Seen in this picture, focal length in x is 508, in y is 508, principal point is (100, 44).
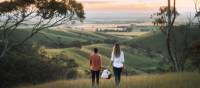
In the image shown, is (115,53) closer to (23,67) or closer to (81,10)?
(81,10)

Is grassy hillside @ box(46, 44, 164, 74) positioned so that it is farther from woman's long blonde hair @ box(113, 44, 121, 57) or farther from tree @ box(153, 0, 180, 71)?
woman's long blonde hair @ box(113, 44, 121, 57)

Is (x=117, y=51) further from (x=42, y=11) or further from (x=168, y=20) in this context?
(x=168, y=20)

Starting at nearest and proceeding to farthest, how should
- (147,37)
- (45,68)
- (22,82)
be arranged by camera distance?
(22,82), (45,68), (147,37)

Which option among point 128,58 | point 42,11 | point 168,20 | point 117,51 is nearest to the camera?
point 117,51

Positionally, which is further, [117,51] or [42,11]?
[42,11]

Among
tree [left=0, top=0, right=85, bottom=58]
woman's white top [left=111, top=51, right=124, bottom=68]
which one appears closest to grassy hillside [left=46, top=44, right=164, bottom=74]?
tree [left=0, top=0, right=85, bottom=58]

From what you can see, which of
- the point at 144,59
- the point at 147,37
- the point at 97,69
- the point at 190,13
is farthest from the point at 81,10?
the point at 147,37

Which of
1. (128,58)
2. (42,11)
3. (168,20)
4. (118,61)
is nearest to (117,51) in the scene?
(118,61)

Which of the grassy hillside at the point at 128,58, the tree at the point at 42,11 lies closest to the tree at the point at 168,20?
the tree at the point at 42,11

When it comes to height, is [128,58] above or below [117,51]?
below

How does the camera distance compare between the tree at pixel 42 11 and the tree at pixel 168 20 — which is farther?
the tree at pixel 168 20

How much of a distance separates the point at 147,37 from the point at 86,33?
29918 millimetres

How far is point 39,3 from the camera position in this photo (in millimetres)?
29484

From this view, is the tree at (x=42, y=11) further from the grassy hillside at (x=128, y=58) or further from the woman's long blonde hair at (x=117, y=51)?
the grassy hillside at (x=128, y=58)
